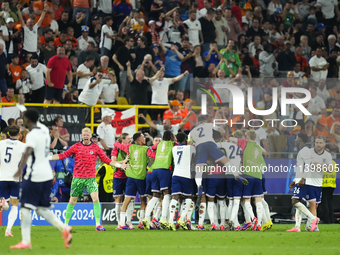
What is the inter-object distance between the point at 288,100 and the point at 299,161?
274 inches

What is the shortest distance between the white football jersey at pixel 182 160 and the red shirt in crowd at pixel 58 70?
5995 millimetres

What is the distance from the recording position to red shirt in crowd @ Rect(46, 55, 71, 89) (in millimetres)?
17969

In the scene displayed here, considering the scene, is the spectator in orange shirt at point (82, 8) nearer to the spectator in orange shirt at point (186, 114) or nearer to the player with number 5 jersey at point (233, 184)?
the spectator in orange shirt at point (186, 114)

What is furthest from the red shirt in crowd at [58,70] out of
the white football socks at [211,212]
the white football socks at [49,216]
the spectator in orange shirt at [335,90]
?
the spectator in orange shirt at [335,90]

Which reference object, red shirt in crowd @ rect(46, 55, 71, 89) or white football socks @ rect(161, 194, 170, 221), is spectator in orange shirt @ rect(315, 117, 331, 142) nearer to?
white football socks @ rect(161, 194, 170, 221)

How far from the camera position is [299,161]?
13.5m

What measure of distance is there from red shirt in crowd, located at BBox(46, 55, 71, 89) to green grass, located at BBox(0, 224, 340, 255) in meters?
6.97

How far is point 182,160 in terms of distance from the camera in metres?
13.6

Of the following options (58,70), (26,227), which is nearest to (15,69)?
(58,70)

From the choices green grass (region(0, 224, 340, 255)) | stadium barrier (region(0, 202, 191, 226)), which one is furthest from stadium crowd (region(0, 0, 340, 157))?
green grass (region(0, 224, 340, 255))

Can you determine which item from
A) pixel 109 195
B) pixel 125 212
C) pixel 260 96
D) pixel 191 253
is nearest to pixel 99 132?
pixel 109 195

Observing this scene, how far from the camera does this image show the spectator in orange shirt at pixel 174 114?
18.6 metres

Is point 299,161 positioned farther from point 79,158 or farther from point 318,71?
point 318,71

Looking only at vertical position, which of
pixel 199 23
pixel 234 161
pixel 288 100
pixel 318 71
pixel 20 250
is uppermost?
pixel 199 23
